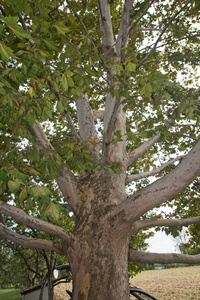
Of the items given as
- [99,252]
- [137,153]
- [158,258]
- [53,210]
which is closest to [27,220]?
[99,252]

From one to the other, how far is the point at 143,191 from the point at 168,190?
1.12 ft

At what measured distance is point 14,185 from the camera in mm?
1852

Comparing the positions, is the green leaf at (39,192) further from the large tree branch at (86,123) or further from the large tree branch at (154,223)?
the large tree branch at (86,123)

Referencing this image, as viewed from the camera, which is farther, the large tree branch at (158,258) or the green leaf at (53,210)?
the large tree branch at (158,258)

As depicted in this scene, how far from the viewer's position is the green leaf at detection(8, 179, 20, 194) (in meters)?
1.83

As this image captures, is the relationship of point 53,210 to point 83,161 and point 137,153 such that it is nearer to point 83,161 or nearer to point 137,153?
point 83,161

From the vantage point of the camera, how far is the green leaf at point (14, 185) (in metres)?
1.83

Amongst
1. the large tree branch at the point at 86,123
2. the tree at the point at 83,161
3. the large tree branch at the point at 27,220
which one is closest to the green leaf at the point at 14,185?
the tree at the point at 83,161

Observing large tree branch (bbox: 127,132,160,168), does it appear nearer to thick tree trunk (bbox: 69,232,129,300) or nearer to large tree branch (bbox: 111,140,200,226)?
large tree branch (bbox: 111,140,200,226)

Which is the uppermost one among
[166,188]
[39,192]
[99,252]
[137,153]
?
[137,153]

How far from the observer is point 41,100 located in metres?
2.33

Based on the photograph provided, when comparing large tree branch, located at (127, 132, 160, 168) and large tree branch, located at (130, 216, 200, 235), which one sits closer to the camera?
large tree branch, located at (130, 216, 200, 235)

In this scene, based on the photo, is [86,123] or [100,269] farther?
[86,123]

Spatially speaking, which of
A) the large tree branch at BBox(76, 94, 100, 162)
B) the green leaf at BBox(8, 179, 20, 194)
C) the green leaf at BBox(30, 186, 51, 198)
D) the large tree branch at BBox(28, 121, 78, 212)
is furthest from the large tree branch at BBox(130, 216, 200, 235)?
the green leaf at BBox(8, 179, 20, 194)
